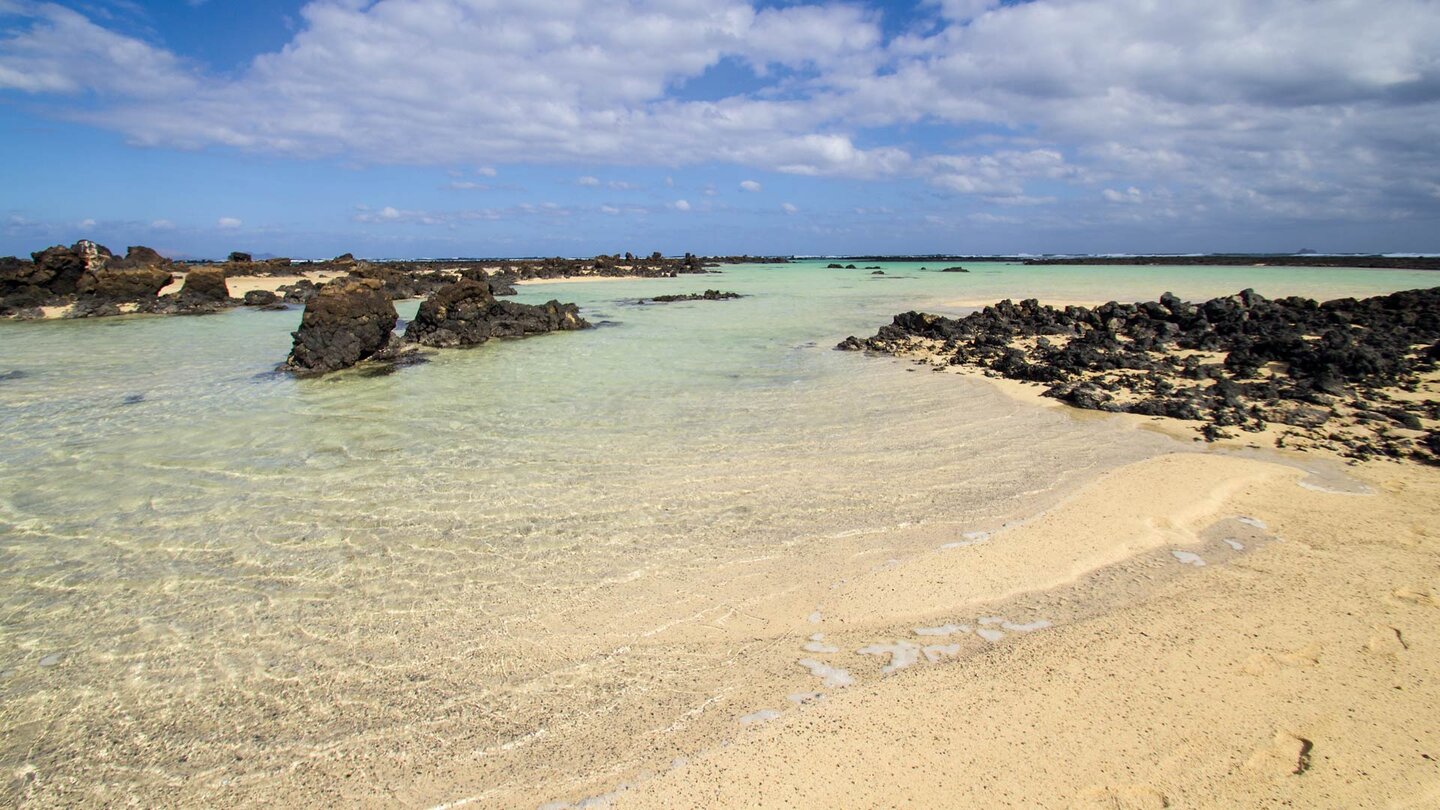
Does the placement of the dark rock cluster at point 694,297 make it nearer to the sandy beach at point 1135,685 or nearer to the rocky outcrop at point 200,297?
the rocky outcrop at point 200,297

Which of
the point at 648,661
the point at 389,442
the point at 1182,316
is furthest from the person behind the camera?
the point at 1182,316

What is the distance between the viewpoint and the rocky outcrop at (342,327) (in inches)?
503

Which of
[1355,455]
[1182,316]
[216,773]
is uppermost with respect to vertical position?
[1182,316]

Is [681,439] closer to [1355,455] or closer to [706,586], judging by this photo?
[706,586]

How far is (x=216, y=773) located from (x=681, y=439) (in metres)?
5.45

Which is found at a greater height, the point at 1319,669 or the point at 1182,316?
the point at 1182,316

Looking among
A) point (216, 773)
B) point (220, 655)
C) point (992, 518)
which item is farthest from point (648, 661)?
point (992, 518)

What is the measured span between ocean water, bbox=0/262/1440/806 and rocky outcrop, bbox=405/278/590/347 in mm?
6294

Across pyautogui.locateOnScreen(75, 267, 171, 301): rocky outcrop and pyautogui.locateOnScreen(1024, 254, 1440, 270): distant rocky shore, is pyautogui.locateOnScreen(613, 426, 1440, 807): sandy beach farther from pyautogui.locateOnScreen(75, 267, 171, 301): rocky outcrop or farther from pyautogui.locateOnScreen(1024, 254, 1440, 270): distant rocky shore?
pyautogui.locateOnScreen(1024, 254, 1440, 270): distant rocky shore

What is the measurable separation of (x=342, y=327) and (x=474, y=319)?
15.1 feet

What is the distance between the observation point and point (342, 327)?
13.3 meters

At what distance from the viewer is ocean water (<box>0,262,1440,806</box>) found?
298cm

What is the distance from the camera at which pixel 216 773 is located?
111 inches

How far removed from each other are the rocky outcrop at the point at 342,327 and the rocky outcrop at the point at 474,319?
2555 mm
